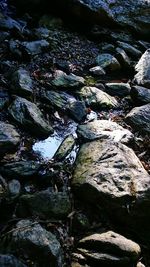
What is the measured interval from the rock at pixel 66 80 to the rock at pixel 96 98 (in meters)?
0.18

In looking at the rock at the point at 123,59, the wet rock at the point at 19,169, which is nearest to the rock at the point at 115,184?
the wet rock at the point at 19,169

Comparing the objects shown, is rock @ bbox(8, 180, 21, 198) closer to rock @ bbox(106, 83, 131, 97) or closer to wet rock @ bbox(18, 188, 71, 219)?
wet rock @ bbox(18, 188, 71, 219)

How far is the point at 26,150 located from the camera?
5395mm

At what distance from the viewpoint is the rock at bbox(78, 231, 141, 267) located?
414 cm

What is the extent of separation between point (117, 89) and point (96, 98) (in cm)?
79

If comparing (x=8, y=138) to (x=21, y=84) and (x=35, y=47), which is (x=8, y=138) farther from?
(x=35, y=47)

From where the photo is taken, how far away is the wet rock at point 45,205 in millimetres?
4371

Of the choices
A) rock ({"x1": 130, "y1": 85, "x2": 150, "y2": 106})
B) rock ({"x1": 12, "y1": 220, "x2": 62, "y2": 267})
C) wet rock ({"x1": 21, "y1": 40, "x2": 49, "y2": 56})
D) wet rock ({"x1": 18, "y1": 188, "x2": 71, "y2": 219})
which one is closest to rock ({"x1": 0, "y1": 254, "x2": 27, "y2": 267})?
rock ({"x1": 12, "y1": 220, "x2": 62, "y2": 267})

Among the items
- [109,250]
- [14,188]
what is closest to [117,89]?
[14,188]

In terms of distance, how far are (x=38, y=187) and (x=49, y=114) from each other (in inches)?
70.1

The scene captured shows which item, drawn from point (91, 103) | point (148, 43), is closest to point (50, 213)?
point (91, 103)

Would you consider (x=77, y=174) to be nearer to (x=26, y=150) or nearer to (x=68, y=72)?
(x=26, y=150)

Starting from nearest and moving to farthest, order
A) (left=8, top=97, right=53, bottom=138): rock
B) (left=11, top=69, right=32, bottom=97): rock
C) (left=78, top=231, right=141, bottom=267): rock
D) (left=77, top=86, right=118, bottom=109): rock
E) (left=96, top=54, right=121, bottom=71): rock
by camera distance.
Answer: (left=78, top=231, right=141, bottom=267): rock, (left=8, top=97, right=53, bottom=138): rock, (left=11, top=69, right=32, bottom=97): rock, (left=77, top=86, right=118, bottom=109): rock, (left=96, top=54, right=121, bottom=71): rock

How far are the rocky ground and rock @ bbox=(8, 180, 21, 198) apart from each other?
1 cm
